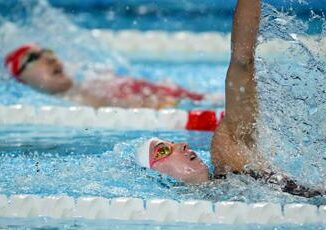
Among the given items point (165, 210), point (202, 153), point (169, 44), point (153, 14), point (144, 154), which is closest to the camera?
point (165, 210)

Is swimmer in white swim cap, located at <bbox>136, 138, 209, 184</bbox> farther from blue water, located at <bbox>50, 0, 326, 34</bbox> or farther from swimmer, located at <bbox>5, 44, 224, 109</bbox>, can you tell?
blue water, located at <bbox>50, 0, 326, 34</bbox>

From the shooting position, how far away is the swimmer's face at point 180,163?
311 cm

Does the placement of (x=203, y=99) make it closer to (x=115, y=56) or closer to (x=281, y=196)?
(x=115, y=56)

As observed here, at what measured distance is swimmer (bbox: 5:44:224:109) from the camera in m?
4.97

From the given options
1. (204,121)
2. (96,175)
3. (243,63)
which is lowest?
(204,121)

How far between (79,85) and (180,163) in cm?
215

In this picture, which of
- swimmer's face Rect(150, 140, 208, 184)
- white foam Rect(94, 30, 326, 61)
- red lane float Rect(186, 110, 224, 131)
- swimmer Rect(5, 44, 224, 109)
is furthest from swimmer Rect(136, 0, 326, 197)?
white foam Rect(94, 30, 326, 61)

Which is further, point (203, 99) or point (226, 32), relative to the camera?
point (226, 32)

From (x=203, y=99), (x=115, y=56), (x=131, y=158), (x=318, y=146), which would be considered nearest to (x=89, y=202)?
(x=131, y=158)

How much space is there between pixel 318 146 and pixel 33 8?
11.1 feet

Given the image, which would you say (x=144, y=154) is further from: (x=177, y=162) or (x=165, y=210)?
(x=165, y=210)

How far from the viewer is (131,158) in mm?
3469

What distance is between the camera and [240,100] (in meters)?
3.17

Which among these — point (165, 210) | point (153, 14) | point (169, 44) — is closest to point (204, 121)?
point (165, 210)
